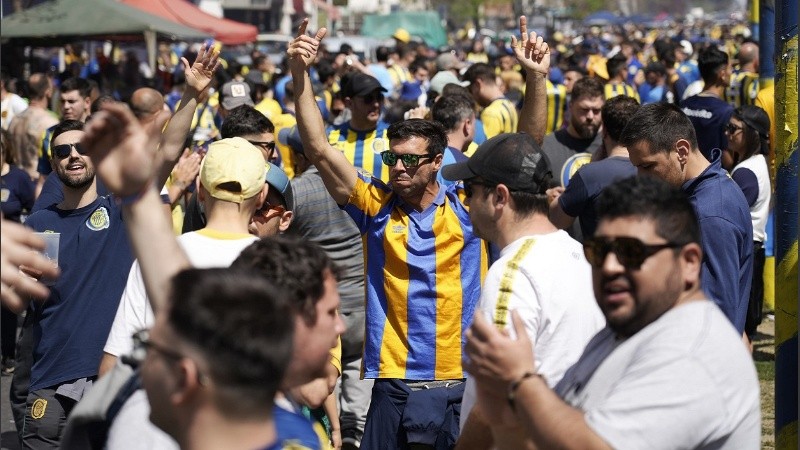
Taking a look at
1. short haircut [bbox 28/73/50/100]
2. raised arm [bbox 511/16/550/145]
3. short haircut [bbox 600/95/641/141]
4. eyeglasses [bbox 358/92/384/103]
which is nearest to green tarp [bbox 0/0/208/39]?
short haircut [bbox 28/73/50/100]

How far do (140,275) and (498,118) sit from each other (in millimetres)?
7297

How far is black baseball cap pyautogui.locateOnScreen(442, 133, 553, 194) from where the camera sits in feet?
14.3

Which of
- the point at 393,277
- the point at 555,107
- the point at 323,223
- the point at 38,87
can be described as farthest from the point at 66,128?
the point at 555,107

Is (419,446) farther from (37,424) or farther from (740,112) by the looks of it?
(740,112)

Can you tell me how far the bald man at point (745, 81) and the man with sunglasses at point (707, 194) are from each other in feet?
24.1

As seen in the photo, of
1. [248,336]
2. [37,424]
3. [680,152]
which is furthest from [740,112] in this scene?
[248,336]

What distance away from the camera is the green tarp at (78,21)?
20062mm

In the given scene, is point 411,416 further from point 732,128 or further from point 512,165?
point 732,128

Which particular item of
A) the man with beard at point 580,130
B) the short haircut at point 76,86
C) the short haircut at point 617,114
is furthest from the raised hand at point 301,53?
the short haircut at point 76,86

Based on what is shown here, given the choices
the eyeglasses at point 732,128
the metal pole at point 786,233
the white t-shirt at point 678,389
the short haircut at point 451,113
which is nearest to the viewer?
the white t-shirt at point 678,389

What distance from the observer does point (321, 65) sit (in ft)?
58.2

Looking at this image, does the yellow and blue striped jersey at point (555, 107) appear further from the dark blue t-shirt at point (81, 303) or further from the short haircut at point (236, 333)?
the short haircut at point (236, 333)

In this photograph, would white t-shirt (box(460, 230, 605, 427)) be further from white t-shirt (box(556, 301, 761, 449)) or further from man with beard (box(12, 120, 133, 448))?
man with beard (box(12, 120, 133, 448))

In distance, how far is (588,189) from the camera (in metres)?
6.15
